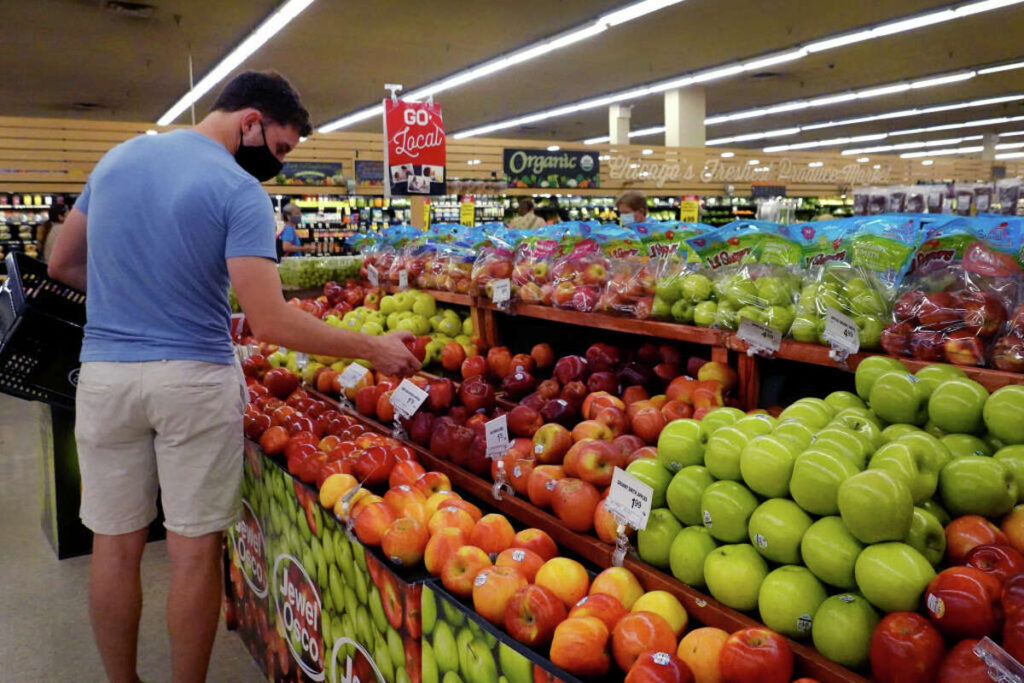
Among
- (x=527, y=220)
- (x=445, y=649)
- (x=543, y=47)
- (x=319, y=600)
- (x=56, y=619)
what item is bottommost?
(x=56, y=619)

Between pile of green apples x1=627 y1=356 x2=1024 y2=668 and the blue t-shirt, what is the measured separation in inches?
47.4

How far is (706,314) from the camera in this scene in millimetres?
2236

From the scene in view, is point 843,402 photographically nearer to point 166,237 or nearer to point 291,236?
point 166,237

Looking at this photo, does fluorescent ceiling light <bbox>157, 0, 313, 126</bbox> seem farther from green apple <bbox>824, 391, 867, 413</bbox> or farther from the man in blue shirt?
green apple <bbox>824, 391, 867, 413</bbox>

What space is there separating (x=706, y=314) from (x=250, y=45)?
10.8m

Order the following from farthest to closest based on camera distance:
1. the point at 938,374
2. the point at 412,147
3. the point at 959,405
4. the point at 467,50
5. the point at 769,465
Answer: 1. the point at 467,50
2. the point at 412,147
3. the point at 938,374
4. the point at 959,405
5. the point at 769,465

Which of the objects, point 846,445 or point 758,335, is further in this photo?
point 758,335

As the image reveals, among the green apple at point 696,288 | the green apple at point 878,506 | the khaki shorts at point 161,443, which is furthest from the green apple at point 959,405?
the khaki shorts at point 161,443

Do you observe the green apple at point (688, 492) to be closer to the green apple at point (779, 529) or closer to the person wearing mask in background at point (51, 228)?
the green apple at point (779, 529)

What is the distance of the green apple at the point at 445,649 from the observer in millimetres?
1483

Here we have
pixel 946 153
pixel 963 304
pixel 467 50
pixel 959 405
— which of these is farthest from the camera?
pixel 946 153

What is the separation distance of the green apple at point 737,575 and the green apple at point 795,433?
0.21m

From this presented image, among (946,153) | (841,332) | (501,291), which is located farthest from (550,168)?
(946,153)

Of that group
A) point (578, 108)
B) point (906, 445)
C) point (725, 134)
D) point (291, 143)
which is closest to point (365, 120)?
point (578, 108)
